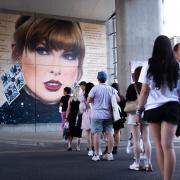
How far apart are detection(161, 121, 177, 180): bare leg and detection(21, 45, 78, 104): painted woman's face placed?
16592 mm

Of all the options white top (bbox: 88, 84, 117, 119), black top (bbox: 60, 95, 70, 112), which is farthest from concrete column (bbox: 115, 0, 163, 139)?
white top (bbox: 88, 84, 117, 119)

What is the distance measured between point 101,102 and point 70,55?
43.0ft

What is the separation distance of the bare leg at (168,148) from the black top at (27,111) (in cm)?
1619

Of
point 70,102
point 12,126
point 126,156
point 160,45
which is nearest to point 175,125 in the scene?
point 160,45

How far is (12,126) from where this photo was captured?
20.4 m

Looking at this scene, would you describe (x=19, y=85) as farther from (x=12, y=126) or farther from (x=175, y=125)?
(x=175, y=125)

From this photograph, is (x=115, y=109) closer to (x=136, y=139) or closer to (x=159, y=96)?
(x=136, y=139)

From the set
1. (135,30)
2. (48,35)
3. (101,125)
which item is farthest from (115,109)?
(48,35)

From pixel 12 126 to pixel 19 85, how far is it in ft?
6.52

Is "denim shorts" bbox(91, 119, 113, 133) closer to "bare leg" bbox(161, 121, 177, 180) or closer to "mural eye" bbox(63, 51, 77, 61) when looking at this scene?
"bare leg" bbox(161, 121, 177, 180)

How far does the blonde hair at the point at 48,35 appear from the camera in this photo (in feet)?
68.9

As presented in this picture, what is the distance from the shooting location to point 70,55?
22.1 m

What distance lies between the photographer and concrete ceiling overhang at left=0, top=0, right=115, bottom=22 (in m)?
20.6

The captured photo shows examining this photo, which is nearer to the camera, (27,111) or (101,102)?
(101,102)
